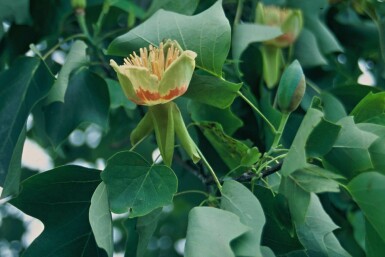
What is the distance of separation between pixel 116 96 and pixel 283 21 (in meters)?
0.42

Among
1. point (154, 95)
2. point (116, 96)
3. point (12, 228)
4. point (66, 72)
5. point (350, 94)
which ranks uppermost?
point (154, 95)

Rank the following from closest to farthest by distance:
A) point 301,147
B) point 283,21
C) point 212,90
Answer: point 301,147, point 212,90, point 283,21

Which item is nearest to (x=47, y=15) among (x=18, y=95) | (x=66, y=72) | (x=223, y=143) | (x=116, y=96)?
(x=116, y=96)

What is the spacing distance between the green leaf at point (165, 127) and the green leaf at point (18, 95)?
1.00ft

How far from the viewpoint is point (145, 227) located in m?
1.23

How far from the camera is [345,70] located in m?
1.99

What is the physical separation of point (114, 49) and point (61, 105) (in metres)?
0.36

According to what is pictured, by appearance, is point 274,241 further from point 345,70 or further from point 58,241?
point 345,70

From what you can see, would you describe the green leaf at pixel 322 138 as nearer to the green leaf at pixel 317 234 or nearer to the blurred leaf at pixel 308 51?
the green leaf at pixel 317 234

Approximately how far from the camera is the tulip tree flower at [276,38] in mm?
1730

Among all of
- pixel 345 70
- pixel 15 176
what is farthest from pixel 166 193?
pixel 345 70

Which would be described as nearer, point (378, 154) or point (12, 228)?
point (378, 154)

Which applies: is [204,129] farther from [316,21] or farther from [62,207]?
[316,21]

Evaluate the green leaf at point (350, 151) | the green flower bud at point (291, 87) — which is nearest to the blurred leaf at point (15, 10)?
the green flower bud at point (291, 87)
